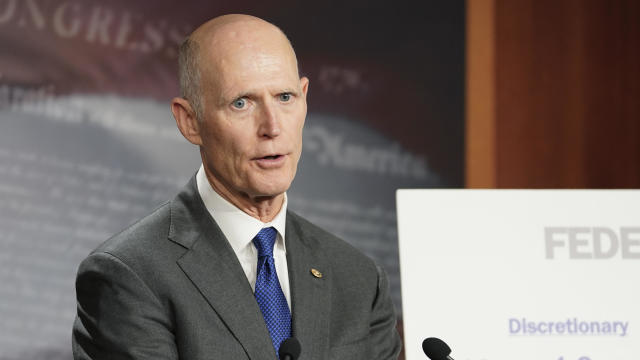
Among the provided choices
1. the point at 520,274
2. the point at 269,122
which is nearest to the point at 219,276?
the point at 269,122

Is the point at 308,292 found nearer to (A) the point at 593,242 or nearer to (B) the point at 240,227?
(B) the point at 240,227

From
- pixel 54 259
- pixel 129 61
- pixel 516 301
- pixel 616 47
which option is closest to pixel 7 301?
pixel 54 259

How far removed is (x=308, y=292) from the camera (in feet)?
6.30

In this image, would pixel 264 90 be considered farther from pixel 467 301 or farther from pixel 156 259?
pixel 467 301

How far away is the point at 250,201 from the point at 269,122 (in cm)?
20

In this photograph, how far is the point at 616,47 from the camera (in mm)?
4363

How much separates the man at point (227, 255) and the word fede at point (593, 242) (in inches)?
20.4

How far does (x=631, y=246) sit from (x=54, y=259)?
246cm

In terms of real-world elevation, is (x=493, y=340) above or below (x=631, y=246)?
below

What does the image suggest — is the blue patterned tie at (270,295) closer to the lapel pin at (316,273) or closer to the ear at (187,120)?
the lapel pin at (316,273)

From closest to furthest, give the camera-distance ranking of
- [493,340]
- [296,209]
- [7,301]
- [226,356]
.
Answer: [226,356]
[493,340]
[7,301]
[296,209]

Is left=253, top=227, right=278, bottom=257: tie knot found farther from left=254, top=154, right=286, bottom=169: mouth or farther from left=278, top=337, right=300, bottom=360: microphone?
left=278, top=337, right=300, bottom=360: microphone

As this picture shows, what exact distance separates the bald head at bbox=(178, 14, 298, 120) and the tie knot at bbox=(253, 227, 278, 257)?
0.29m

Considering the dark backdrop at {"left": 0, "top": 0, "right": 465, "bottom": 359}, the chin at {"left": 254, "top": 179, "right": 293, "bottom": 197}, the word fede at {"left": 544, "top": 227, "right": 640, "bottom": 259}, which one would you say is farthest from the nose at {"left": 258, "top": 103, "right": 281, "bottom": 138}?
the dark backdrop at {"left": 0, "top": 0, "right": 465, "bottom": 359}
